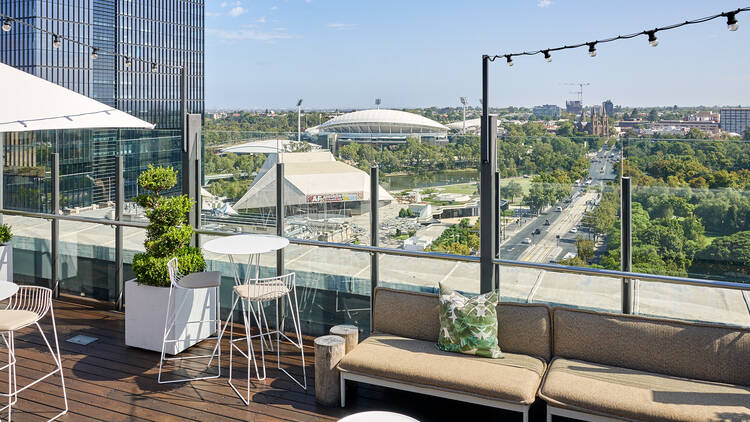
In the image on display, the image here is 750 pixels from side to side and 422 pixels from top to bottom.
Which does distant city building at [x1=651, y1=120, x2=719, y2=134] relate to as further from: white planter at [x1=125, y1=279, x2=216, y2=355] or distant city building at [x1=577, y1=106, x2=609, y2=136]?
white planter at [x1=125, y1=279, x2=216, y2=355]

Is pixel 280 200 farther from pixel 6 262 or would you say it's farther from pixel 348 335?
pixel 6 262

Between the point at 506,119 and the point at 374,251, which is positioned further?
the point at 374,251

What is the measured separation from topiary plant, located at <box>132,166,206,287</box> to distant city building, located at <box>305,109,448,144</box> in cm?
143

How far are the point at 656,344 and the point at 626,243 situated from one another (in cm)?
79

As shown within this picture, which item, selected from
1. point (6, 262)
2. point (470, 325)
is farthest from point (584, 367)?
point (6, 262)

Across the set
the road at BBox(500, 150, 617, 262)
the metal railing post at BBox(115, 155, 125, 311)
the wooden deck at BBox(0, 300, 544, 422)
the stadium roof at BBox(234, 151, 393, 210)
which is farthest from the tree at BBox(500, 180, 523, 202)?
the metal railing post at BBox(115, 155, 125, 311)

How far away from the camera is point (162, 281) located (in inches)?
204

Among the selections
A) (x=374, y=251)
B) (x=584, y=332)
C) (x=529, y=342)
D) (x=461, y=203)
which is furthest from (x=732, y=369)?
(x=374, y=251)

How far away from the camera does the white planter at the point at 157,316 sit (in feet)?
16.8

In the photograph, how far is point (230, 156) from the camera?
20.0 feet

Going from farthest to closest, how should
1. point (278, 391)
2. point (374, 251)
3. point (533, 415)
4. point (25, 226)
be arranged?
1. point (25, 226)
2. point (374, 251)
3. point (278, 391)
4. point (533, 415)

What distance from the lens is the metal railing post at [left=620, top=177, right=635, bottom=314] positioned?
4.28 metres

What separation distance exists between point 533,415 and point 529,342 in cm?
48

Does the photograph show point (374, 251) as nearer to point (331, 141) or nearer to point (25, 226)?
point (331, 141)
